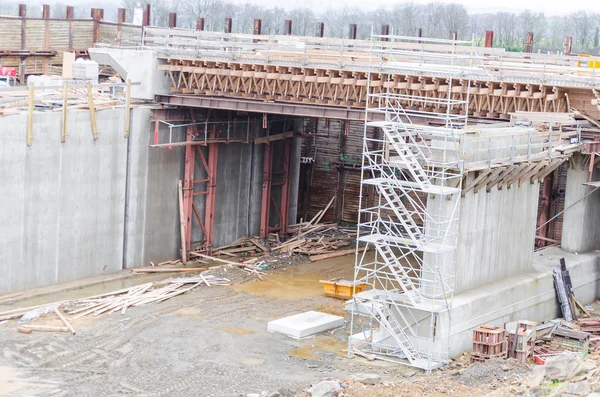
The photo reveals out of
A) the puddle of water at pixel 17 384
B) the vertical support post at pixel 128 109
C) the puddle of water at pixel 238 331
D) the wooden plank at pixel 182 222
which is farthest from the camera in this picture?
the wooden plank at pixel 182 222

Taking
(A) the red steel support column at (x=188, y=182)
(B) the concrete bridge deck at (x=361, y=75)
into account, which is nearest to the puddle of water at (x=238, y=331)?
(B) the concrete bridge deck at (x=361, y=75)

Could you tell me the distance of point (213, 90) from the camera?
36156 mm

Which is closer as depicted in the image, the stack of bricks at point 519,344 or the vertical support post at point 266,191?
the stack of bricks at point 519,344

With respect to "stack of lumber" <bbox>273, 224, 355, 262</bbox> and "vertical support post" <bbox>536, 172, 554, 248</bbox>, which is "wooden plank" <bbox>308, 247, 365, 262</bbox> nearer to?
"stack of lumber" <bbox>273, 224, 355, 262</bbox>

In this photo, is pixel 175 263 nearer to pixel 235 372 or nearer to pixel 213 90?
pixel 213 90

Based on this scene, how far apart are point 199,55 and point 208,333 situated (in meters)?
12.2

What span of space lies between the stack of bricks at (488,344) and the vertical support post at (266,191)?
1651 cm

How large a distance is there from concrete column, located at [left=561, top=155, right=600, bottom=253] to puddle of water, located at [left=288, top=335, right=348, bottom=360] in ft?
32.6

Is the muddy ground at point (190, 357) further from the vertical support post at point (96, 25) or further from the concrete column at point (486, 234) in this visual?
the vertical support post at point (96, 25)

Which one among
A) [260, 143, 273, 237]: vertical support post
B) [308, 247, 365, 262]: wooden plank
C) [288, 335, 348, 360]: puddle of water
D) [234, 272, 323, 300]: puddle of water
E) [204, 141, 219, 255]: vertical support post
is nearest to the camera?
[288, 335, 348, 360]: puddle of water

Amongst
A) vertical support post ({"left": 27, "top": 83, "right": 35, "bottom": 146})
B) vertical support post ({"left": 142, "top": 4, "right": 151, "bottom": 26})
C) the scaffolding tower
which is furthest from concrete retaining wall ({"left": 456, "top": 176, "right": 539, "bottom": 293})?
vertical support post ({"left": 142, "top": 4, "right": 151, "bottom": 26})

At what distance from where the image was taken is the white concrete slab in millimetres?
27516

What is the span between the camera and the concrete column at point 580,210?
108 feet

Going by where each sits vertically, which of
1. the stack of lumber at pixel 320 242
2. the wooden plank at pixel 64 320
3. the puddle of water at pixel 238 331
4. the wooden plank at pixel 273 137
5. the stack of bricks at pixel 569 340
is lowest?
the puddle of water at pixel 238 331
